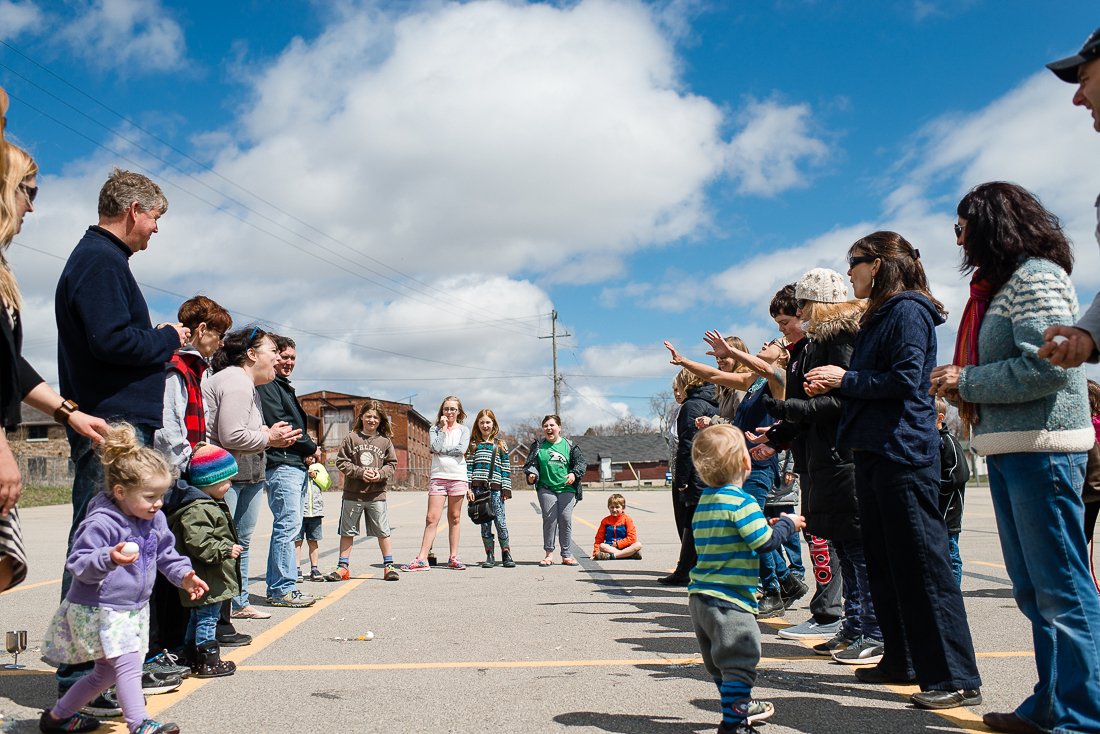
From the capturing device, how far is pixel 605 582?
8.70 m

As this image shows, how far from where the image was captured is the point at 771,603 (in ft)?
21.8

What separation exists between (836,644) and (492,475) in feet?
19.2

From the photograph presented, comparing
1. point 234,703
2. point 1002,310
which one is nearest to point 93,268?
point 234,703

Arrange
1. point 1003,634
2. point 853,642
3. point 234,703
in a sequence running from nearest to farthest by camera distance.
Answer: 1. point 234,703
2. point 853,642
3. point 1003,634

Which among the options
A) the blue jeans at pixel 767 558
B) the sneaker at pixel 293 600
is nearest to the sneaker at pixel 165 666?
the sneaker at pixel 293 600

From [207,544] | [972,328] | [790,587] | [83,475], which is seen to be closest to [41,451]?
[790,587]

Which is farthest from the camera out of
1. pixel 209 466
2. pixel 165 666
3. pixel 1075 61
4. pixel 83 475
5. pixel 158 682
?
pixel 209 466

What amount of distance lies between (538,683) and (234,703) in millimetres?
1403

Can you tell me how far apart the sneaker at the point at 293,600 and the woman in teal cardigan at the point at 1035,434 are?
17.3ft

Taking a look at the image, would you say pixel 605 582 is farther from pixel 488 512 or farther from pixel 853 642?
pixel 853 642

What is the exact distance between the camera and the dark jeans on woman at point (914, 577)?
150 inches

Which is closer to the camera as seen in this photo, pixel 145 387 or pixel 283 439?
pixel 145 387

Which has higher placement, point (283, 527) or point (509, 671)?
point (283, 527)

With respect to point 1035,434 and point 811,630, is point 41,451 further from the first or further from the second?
point 1035,434
